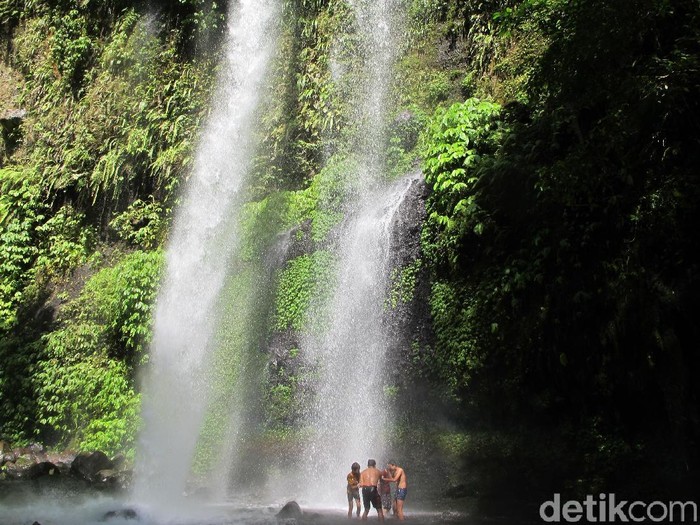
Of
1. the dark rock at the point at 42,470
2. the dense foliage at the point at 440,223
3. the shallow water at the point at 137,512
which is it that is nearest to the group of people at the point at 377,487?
the shallow water at the point at 137,512

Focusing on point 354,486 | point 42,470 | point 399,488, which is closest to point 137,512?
point 354,486

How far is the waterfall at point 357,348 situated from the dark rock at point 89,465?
3.75m

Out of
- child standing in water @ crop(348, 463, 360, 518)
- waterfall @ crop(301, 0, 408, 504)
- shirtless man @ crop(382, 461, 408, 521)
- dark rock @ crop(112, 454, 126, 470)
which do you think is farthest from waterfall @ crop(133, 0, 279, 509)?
shirtless man @ crop(382, 461, 408, 521)

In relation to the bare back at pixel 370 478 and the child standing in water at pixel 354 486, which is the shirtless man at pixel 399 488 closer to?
the bare back at pixel 370 478

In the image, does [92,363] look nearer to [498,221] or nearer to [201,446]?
[201,446]

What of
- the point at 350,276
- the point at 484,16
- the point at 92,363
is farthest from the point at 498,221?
the point at 92,363

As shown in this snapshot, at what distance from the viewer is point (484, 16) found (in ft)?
40.1

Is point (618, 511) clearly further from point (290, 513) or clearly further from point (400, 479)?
point (290, 513)

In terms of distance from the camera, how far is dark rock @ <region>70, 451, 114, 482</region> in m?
10.7

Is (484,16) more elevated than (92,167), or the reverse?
(484,16)

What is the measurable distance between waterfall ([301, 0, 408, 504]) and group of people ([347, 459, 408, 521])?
1439 millimetres

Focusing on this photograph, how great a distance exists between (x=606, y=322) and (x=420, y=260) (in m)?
3.21

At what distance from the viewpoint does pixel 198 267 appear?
42.8ft

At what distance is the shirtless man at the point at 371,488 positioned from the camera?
23.9 ft
